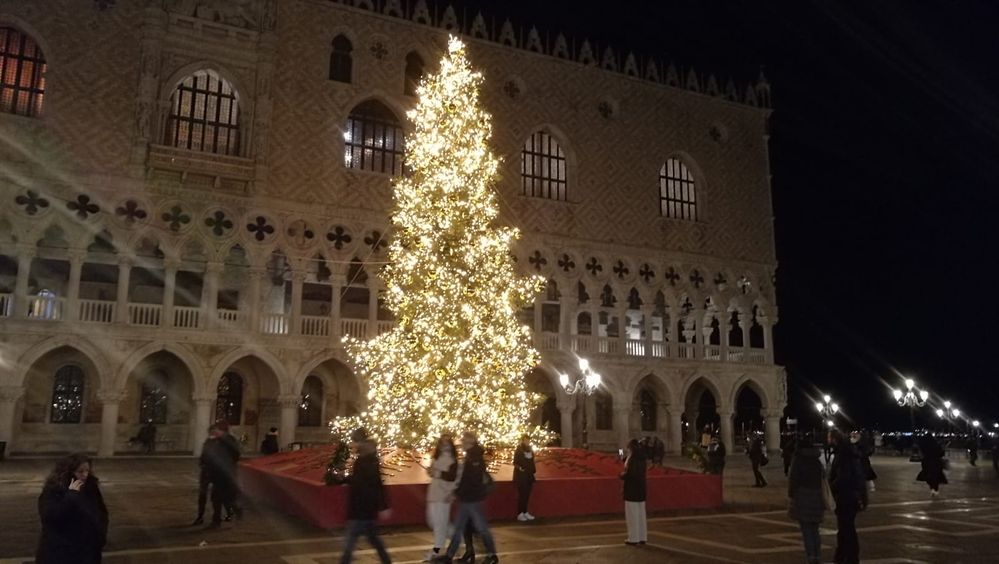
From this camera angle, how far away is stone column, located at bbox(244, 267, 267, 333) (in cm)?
2369

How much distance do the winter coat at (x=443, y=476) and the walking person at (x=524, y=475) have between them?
262 cm

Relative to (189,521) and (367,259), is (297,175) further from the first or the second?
(189,521)

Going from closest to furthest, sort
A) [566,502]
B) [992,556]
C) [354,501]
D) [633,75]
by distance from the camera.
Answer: [354,501], [992,556], [566,502], [633,75]

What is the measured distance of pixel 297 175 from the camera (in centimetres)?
2472

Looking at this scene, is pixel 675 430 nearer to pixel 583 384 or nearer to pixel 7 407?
pixel 583 384

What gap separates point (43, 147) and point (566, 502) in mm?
19266

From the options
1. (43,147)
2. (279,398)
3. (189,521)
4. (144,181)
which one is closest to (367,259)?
(279,398)

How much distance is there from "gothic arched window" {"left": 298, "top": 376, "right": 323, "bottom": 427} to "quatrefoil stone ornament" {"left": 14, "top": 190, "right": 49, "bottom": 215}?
978 centimetres

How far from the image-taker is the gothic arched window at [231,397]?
25344 millimetres

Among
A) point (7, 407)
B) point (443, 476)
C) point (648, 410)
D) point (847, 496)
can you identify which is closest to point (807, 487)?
point (847, 496)

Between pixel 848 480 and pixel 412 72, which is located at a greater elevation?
pixel 412 72

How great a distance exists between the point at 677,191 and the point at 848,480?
2569cm

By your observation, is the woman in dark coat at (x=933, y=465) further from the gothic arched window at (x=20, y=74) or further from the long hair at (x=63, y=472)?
the gothic arched window at (x=20, y=74)

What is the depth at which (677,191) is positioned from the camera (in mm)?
32312
